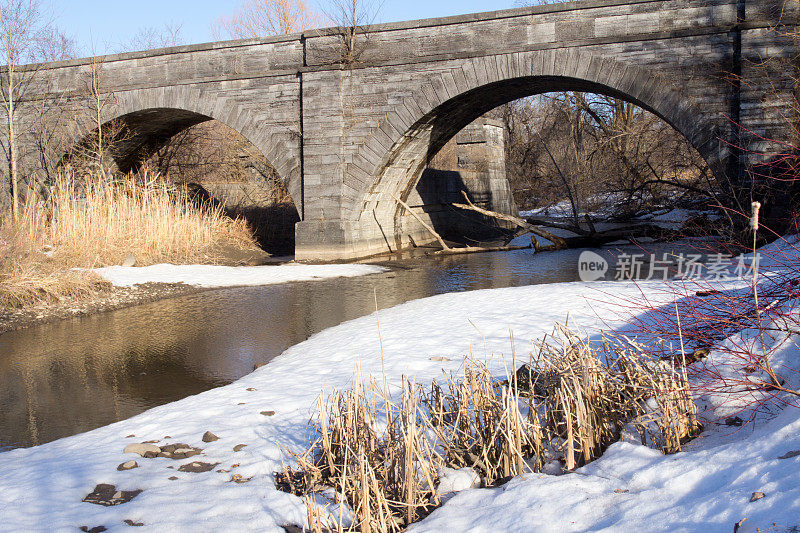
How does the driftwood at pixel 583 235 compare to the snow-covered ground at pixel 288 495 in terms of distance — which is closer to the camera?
the snow-covered ground at pixel 288 495

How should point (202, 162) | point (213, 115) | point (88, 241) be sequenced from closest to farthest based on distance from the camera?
point (88, 241), point (213, 115), point (202, 162)

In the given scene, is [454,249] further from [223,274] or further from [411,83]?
[223,274]

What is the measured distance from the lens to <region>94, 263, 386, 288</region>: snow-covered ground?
966 centimetres

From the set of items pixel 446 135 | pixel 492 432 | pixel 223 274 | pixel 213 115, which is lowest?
pixel 492 432

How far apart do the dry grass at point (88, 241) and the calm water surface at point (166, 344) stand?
792mm

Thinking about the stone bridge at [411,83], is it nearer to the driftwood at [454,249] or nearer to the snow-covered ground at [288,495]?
the driftwood at [454,249]

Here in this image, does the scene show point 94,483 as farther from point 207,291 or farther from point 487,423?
point 207,291

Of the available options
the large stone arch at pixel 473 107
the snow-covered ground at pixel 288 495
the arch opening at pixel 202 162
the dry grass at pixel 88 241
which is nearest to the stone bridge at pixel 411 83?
the large stone arch at pixel 473 107

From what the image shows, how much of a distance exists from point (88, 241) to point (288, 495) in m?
8.75

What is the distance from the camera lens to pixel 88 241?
10.3 m

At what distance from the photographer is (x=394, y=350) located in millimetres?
5109

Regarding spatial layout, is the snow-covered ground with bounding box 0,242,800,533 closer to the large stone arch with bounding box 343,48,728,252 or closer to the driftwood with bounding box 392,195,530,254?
the large stone arch with bounding box 343,48,728,252

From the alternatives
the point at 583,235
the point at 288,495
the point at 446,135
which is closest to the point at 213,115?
the point at 446,135

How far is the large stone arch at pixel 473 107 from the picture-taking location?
10477mm
